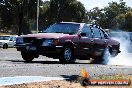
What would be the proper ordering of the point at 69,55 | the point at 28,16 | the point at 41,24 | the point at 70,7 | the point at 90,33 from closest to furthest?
the point at 69,55 < the point at 90,33 < the point at 28,16 < the point at 70,7 < the point at 41,24

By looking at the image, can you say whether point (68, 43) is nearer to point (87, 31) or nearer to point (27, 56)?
point (87, 31)

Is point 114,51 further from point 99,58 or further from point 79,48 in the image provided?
point 79,48

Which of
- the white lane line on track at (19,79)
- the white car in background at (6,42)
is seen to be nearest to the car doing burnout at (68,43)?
the white lane line on track at (19,79)

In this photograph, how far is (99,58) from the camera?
63.0 ft

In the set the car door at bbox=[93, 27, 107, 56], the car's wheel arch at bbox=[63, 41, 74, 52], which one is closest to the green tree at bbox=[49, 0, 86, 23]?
the car door at bbox=[93, 27, 107, 56]

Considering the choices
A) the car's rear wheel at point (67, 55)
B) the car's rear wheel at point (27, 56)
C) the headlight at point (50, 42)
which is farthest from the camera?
the car's rear wheel at point (27, 56)

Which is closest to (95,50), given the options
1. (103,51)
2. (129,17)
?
(103,51)

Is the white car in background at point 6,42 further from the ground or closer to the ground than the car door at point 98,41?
closer to the ground

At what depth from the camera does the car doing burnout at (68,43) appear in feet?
54.6

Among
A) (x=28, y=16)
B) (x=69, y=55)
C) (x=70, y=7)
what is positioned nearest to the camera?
(x=69, y=55)

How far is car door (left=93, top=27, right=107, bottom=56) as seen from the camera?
18.7m

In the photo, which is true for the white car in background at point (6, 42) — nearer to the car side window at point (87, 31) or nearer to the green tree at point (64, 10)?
→ the car side window at point (87, 31)

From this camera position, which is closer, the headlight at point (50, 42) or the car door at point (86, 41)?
the headlight at point (50, 42)

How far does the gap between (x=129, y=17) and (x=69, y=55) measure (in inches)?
4138
